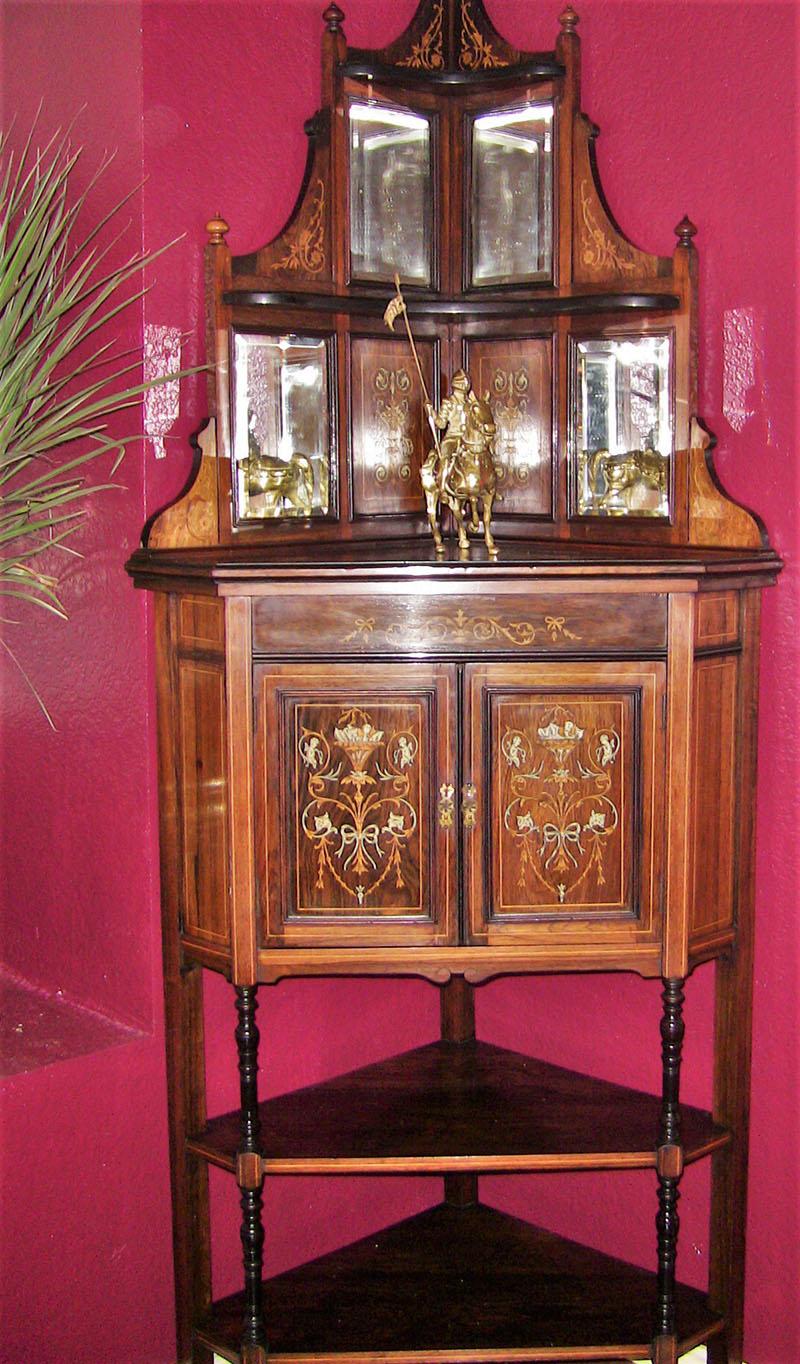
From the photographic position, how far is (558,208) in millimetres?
3014

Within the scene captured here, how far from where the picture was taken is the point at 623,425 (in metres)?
2.99

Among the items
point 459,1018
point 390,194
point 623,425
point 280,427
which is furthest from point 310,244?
point 459,1018

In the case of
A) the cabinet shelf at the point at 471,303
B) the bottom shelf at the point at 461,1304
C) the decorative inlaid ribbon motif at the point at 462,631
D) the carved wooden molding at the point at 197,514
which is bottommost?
the bottom shelf at the point at 461,1304

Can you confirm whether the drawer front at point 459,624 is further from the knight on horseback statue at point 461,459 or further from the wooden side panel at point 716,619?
the knight on horseback statue at point 461,459

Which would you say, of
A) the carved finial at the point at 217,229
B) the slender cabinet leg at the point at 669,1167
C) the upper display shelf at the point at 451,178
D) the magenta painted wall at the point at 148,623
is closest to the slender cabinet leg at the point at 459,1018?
the magenta painted wall at the point at 148,623

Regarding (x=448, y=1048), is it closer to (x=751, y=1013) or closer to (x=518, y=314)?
(x=751, y=1013)

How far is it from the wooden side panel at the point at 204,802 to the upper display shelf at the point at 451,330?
36 centimetres

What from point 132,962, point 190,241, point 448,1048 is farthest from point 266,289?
point 448,1048

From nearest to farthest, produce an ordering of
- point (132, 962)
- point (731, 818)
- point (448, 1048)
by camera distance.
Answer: point (731, 818), point (132, 962), point (448, 1048)

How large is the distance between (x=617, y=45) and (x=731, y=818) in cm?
149

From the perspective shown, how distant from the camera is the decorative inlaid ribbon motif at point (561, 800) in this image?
2.52 meters

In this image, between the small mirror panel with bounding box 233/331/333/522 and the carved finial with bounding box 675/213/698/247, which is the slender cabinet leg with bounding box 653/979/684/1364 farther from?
the carved finial with bounding box 675/213/698/247

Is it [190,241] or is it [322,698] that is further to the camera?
[190,241]

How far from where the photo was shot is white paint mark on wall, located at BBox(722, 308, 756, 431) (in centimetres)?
281
